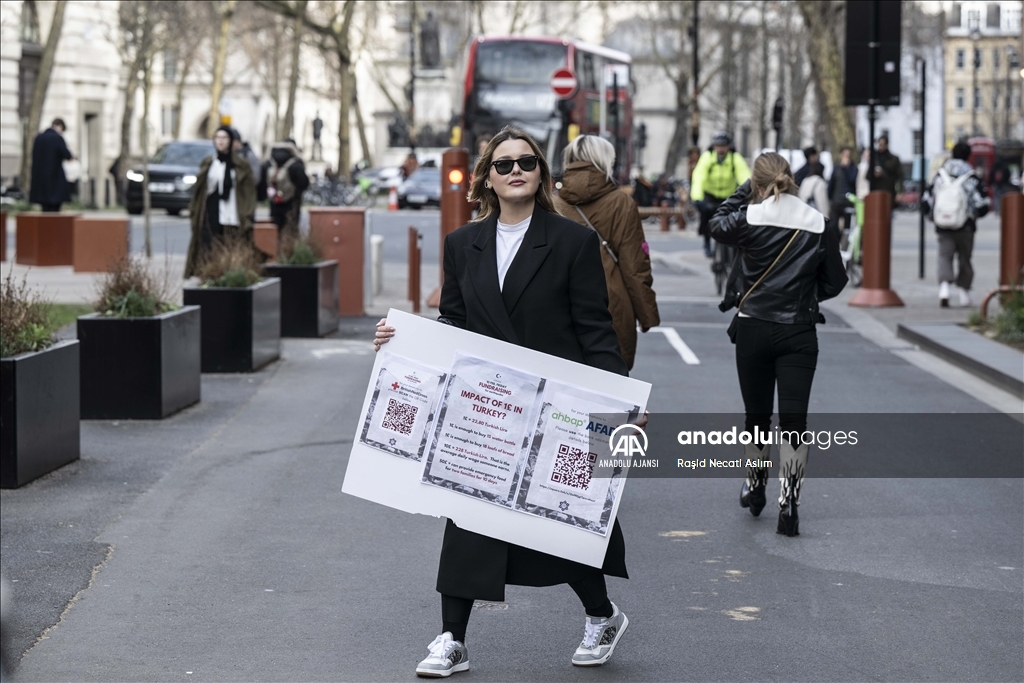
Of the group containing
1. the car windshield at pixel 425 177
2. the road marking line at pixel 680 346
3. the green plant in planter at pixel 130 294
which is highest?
the car windshield at pixel 425 177

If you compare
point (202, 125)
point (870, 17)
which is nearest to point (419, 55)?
point (202, 125)

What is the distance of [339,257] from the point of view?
55.5 ft

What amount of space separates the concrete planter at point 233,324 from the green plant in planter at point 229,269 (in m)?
0.12

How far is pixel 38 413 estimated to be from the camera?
26.6 ft

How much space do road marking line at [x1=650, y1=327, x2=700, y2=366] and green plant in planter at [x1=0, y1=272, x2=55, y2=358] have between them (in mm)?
6249

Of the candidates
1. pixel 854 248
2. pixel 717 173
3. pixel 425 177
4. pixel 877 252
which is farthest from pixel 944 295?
pixel 425 177

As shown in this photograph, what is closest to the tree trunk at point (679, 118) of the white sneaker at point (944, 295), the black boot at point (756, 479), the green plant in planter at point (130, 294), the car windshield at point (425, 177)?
the car windshield at point (425, 177)

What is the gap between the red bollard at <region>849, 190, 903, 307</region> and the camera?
694 inches

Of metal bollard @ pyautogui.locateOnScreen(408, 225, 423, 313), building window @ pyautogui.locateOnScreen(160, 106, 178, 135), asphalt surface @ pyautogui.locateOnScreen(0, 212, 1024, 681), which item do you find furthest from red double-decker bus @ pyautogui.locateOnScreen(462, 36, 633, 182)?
building window @ pyautogui.locateOnScreen(160, 106, 178, 135)

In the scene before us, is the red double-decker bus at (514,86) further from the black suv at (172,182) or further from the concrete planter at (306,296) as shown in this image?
the concrete planter at (306,296)

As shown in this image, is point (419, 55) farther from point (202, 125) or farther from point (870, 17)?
point (870, 17)

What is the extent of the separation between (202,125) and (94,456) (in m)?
91.7

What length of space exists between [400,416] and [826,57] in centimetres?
2785

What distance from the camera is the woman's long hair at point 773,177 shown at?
7129 mm
